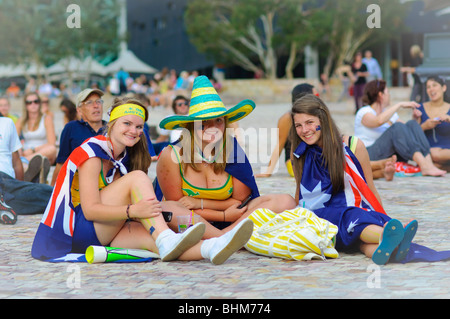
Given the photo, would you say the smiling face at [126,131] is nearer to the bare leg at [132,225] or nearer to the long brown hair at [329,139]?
the bare leg at [132,225]

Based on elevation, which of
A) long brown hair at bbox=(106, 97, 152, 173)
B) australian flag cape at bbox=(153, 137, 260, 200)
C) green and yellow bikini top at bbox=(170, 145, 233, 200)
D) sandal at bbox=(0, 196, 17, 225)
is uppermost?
long brown hair at bbox=(106, 97, 152, 173)

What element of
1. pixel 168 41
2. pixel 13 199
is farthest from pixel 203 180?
pixel 168 41

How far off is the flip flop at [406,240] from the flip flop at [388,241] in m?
0.05

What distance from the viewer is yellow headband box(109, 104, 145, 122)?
16.5 feet

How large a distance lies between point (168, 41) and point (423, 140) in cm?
4421

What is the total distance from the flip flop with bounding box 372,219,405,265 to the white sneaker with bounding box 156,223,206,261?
3.54ft

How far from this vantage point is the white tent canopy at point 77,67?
48.9 metres

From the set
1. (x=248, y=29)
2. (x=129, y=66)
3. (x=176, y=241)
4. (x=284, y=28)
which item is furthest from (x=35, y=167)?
(x=129, y=66)

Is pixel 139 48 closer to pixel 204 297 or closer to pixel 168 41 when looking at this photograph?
pixel 168 41

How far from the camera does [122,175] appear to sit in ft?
16.7

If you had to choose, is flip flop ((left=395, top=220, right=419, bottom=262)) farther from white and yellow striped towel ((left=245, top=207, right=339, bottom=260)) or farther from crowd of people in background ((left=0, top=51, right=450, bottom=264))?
white and yellow striped towel ((left=245, top=207, right=339, bottom=260))

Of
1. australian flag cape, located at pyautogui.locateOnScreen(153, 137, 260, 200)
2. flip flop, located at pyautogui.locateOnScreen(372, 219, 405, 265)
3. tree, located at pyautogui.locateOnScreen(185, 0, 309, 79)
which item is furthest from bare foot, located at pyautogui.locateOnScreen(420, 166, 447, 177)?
tree, located at pyautogui.locateOnScreen(185, 0, 309, 79)

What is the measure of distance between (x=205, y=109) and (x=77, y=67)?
4619cm

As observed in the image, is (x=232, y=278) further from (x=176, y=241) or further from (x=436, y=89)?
(x=436, y=89)
